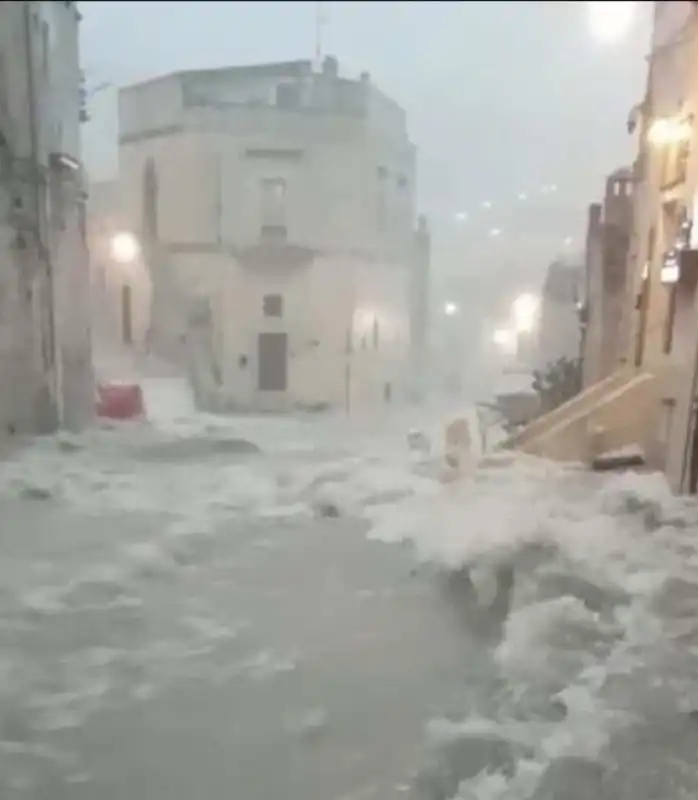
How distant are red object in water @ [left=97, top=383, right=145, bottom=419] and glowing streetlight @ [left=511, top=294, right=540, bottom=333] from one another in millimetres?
11143

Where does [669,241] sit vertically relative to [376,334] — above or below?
above

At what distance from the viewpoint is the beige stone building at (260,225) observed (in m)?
19.6

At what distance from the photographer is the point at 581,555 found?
19.9 feet

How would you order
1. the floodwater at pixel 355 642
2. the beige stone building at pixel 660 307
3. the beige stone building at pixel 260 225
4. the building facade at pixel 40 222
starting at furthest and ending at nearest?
the beige stone building at pixel 260 225 → the building facade at pixel 40 222 → the beige stone building at pixel 660 307 → the floodwater at pixel 355 642

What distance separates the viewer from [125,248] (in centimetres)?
2030

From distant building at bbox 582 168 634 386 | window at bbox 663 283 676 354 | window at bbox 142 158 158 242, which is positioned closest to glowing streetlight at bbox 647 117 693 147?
window at bbox 663 283 676 354

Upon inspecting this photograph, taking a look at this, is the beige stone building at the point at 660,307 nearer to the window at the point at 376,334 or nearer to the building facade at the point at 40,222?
the building facade at the point at 40,222

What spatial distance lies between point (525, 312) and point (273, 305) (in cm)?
799

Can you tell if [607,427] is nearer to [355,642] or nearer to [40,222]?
[355,642]

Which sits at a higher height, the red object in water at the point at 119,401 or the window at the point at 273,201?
the window at the point at 273,201

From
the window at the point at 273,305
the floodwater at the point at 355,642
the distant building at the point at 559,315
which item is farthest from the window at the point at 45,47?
the distant building at the point at 559,315

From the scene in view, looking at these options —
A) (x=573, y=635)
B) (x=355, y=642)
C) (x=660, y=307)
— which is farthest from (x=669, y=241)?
(x=355, y=642)

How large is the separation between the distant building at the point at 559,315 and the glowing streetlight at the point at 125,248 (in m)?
8.93

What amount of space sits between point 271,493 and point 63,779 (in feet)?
18.9
